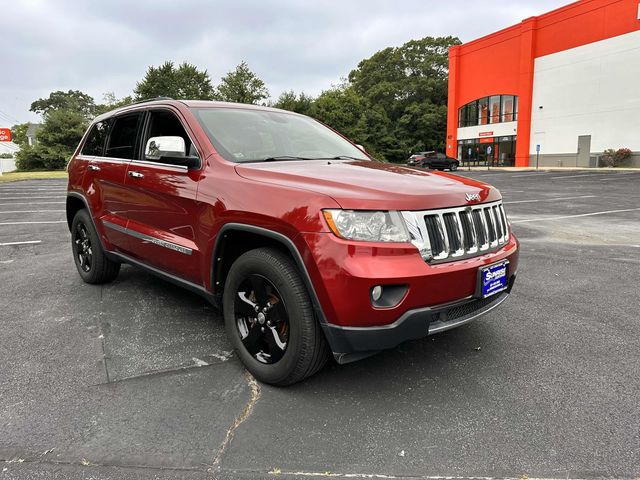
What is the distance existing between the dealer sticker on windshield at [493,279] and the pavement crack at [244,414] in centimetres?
146

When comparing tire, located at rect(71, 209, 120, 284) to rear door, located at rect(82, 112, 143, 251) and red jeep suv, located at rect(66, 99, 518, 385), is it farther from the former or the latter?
red jeep suv, located at rect(66, 99, 518, 385)

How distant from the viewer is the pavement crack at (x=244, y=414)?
Answer: 91.4 inches

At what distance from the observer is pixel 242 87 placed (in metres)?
47.0

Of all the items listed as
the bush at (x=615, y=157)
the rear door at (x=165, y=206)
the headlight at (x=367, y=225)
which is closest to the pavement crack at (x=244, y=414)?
the rear door at (x=165, y=206)

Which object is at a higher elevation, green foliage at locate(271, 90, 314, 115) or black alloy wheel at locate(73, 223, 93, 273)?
green foliage at locate(271, 90, 314, 115)

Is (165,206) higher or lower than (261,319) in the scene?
higher

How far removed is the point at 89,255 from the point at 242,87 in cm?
4490

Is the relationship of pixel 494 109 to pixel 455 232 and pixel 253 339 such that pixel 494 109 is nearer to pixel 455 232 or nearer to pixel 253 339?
pixel 455 232

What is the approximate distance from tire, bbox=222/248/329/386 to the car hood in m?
0.47

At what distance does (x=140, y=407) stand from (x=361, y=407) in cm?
126

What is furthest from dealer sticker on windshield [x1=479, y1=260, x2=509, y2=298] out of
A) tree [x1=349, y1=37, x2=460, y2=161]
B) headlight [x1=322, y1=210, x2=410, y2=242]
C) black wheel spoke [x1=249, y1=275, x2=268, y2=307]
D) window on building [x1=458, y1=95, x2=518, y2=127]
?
tree [x1=349, y1=37, x2=460, y2=161]

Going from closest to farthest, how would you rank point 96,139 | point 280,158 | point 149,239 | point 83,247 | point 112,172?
point 280,158, point 149,239, point 112,172, point 96,139, point 83,247

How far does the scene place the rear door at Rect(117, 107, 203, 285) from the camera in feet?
11.0

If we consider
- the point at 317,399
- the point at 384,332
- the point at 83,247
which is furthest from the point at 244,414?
the point at 83,247
